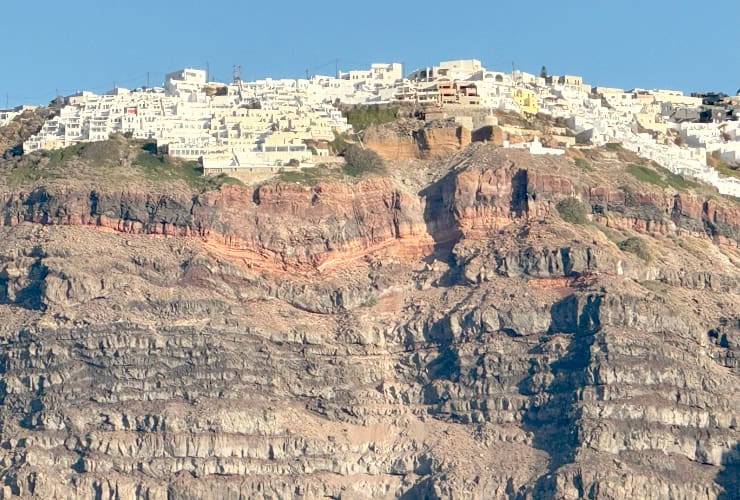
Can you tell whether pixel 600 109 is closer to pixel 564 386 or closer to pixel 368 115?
pixel 368 115

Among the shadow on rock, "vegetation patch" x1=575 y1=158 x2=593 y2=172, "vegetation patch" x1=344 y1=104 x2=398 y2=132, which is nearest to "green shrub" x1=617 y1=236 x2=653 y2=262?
"vegetation patch" x1=575 y1=158 x2=593 y2=172

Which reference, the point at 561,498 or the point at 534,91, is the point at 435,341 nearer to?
the point at 561,498

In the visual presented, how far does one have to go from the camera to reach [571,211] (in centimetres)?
12850

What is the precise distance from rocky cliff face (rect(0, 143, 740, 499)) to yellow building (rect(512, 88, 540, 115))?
40.1ft

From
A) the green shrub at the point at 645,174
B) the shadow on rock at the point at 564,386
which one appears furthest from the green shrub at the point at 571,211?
the shadow on rock at the point at 564,386

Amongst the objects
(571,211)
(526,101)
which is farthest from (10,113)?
(571,211)

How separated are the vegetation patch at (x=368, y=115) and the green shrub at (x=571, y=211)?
42.8 feet

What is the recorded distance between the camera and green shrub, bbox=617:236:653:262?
127625mm

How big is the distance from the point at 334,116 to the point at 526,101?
10788 mm

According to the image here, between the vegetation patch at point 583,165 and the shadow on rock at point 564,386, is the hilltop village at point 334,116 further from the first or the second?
the shadow on rock at point 564,386

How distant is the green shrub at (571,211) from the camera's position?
421 feet

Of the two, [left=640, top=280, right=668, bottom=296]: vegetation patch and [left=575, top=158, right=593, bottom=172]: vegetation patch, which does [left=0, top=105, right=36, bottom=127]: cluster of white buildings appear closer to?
[left=575, top=158, right=593, bottom=172]: vegetation patch

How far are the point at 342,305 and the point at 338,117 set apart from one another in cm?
1459

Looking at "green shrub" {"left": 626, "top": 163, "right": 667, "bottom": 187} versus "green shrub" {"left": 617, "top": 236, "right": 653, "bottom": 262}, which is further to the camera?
"green shrub" {"left": 626, "top": 163, "right": 667, "bottom": 187}
